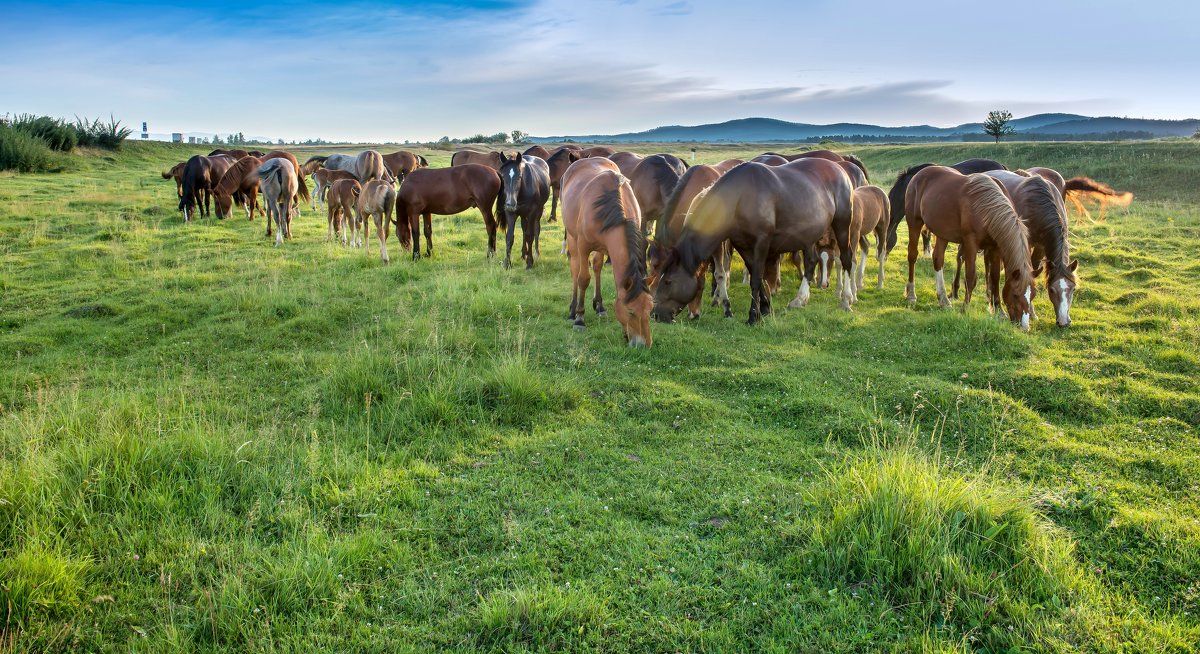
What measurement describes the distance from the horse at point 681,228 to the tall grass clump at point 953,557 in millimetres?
5163

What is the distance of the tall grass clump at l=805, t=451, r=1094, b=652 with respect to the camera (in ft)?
10.2

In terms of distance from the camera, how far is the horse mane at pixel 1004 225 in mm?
8219

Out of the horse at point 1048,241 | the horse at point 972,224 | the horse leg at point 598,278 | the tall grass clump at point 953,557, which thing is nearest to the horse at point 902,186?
the horse at point 972,224

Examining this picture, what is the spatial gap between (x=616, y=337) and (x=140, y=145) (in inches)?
1660

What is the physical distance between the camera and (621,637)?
3.08 m

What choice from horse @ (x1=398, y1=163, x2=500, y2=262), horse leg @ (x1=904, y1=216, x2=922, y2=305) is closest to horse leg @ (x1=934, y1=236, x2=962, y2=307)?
horse leg @ (x1=904, y1=216, x2=922, y2=305)

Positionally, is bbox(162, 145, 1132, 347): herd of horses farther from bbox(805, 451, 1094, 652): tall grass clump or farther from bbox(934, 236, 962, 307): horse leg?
bbox(805, 451, 1094, 652): tall grass clump

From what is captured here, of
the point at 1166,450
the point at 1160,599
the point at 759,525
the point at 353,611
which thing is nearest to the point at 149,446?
the point at 353,611

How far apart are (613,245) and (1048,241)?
610 centimetres

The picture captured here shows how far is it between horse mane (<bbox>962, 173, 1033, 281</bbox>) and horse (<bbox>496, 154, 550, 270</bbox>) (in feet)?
24.7

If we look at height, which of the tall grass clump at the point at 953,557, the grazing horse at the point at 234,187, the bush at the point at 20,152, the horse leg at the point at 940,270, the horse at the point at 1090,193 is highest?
the bush at the point at 20,152

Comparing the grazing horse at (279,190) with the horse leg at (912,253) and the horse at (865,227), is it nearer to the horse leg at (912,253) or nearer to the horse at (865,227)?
the horse at (865,227)

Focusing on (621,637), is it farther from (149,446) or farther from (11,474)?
(11,474)

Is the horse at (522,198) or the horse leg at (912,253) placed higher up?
the horse at (522,198)
